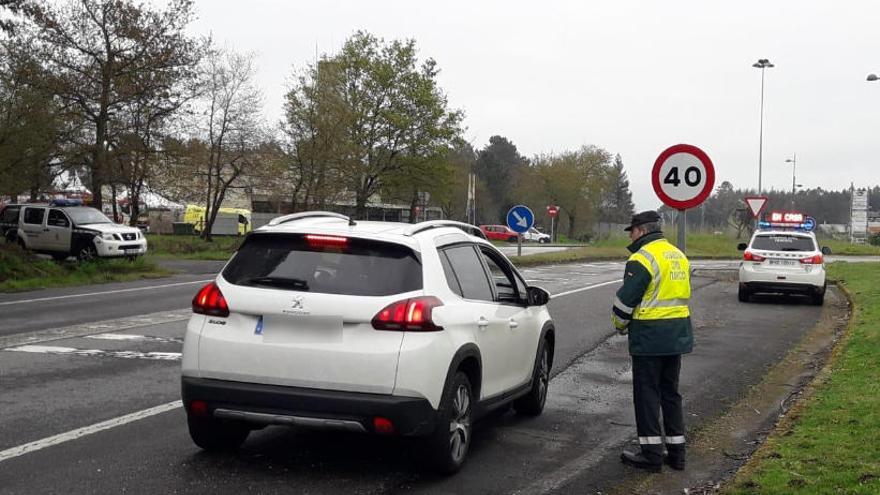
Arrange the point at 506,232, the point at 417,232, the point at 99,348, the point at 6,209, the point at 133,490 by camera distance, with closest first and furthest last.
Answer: the point at 133,490
the point at 417,232
the point at 99,348
the point at 6,209
the point at 506,232

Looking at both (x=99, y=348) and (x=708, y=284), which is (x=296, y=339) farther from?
(x=708, y=284)

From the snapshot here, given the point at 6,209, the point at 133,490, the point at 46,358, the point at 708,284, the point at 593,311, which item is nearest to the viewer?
the point at 133,490

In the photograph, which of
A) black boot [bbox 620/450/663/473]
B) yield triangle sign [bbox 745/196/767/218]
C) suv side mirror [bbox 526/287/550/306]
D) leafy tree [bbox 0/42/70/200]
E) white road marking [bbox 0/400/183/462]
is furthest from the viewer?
yield triangle sign [bbox 745/196/767/218]

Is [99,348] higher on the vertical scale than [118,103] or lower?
lower

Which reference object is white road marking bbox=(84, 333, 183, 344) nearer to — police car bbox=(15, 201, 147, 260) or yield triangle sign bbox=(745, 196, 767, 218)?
police car bbox=(15, 201, 147, 260)

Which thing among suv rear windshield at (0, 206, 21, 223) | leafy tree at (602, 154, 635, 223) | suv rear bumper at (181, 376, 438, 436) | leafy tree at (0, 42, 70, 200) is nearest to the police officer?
suv rear bumper at (181, 376, 438, 436)

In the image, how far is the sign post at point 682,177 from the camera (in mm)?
8773

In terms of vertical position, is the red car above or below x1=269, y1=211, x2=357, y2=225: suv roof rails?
below

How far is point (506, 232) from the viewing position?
238ft

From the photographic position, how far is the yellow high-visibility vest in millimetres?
6105

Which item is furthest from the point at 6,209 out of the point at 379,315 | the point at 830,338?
the point at 379,315

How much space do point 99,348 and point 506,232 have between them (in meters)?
62.6

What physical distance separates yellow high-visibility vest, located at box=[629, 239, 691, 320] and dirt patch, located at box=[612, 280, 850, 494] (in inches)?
42.8

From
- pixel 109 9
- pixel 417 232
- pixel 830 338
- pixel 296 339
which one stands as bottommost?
pixel 830 338
